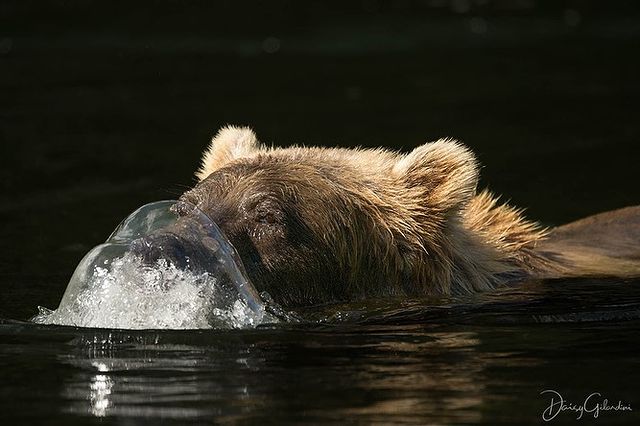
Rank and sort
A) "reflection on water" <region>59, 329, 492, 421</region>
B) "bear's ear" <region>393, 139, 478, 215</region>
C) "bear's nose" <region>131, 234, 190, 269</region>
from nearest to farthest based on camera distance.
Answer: "reflection on water" <region>59, 329, 492, 421</region> < "bear's nose" <region>131, 234, 190, 269</region> < "bear's ear" <region>393, 139, 478, 215</region>

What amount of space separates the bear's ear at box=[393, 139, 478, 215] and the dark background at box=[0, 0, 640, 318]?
2.63m

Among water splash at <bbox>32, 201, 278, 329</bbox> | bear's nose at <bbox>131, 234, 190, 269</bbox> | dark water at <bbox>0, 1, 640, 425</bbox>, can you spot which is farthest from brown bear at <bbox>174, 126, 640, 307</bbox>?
bear's nose at <bbox>131, 234, 190, 269</bbox>

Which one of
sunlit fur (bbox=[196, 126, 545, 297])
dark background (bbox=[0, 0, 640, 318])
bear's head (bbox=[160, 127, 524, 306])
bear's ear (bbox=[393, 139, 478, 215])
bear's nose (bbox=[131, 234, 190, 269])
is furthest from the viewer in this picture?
dark background (bbox=[0, 0, 640, 318])

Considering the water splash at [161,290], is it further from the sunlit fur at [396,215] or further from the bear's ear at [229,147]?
the bear's ear at [229,147]

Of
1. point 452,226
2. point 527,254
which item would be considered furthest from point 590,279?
point 452,226

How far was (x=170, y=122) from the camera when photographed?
16.6 meters

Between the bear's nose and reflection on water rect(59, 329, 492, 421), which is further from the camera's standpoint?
the bear's nose

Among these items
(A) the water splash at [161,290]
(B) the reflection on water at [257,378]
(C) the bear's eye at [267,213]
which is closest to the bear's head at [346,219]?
(C) the bear's eye at [267,213]

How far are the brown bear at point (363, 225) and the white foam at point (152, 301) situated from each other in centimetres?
38

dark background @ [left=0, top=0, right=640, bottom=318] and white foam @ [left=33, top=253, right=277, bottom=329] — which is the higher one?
white foam @ [left=33, top=253, right=277, bottom=329]

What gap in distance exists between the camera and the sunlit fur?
8875 millimetres

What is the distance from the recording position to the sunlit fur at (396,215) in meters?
8.88

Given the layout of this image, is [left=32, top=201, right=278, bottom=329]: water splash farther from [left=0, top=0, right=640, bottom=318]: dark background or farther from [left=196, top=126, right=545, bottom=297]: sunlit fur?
[left=0, top=0, right=640, bottom=318]: dark background

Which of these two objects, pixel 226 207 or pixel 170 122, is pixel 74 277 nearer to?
pixel 226 207
